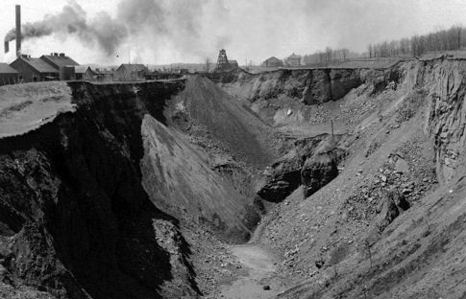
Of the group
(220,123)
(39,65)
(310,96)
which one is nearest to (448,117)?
(220,123)

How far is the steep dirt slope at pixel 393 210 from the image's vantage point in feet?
116

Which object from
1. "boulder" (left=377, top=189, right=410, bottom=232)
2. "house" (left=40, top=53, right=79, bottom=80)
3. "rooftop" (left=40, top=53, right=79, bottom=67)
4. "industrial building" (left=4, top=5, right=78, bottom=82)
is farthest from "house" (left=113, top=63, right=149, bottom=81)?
"boulder" (left=377, top=189, right=410, bottom=232)

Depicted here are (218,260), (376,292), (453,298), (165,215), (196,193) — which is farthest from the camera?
(196,193)

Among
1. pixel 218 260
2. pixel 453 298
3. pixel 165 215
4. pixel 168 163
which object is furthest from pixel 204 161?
pixel 453 298

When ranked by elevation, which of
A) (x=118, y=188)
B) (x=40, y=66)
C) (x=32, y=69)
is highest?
(x=40, y=66)

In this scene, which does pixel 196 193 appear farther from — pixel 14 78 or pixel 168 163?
pixel 14 78

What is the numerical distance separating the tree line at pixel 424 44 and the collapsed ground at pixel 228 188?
30383 millimetres

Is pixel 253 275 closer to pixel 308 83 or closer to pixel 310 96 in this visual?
pixel 310 96

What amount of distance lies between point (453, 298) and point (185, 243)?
23.7 meters

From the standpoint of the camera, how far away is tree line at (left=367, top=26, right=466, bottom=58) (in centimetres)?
10406

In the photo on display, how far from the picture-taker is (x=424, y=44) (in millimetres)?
110125

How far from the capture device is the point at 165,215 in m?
53.9

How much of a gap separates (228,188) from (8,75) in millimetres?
23152

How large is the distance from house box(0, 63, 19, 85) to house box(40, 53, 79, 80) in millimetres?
8497
